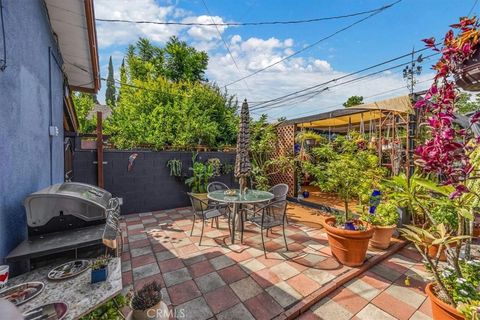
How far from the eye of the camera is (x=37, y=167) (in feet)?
8.07

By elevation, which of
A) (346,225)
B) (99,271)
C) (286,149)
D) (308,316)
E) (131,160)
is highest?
(286,149)

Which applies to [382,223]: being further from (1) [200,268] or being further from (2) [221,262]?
(1) [200,268]

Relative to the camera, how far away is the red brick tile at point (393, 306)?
202 cm

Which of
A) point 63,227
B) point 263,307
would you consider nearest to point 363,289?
point 263,307

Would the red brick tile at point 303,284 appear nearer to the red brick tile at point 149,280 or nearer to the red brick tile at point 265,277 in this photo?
the red brick tile at point 265,277

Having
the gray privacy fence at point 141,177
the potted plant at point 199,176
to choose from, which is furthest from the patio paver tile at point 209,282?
the gray privacy fence at point 141,177

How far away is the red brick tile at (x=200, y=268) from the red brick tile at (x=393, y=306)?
1925mm

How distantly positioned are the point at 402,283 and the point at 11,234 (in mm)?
4142

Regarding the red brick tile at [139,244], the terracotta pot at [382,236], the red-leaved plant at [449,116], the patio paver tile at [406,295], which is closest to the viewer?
the red-leaved plant at [449,116]

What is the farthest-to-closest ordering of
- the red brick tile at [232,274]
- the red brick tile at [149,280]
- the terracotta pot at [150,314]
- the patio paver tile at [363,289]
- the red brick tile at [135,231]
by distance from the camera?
the red brick tile at [135,231] < the red brick tile at [232,274] < the red brick tile at [149,280] < the patio paver tile at [363,289] < the terracotta pot at [150,314]

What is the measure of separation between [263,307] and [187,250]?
5.27 feet

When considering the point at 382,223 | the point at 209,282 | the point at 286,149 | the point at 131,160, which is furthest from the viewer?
the point at 286,149

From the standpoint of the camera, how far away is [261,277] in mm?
2555

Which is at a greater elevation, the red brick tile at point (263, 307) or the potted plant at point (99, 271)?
the potted plant at point (99, 271)
